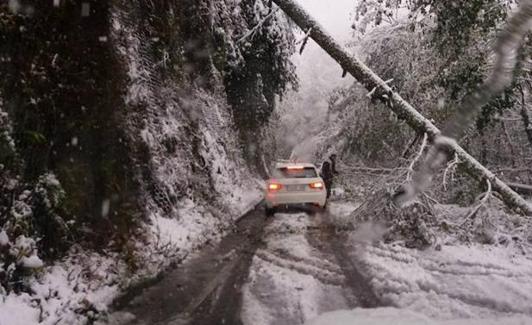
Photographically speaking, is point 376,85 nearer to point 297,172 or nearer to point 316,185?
point 316,185

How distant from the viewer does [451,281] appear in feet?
26.8

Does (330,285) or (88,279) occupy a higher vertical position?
(88,279)

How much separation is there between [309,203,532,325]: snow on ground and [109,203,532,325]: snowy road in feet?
0.05

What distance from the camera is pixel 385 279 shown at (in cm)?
821

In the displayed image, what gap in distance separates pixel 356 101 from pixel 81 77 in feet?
39.8

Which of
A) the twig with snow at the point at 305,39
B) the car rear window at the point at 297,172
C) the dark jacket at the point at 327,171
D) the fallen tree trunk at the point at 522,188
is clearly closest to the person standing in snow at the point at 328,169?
the dark jacket at the point at 327,171

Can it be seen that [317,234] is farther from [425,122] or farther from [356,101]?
[356,101]

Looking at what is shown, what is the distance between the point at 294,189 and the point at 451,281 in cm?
721

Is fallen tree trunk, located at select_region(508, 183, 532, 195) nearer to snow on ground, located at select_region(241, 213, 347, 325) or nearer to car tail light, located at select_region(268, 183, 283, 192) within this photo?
car tail light, located at select_region(268, 183, 283, 192)

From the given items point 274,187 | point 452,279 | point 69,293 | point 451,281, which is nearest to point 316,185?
point 274,187

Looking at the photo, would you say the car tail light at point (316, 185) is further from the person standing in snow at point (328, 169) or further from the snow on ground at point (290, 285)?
the snow on ground at point (290, 285)

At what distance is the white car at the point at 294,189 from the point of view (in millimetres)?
15016

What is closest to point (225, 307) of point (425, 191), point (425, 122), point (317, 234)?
point (317, 234)

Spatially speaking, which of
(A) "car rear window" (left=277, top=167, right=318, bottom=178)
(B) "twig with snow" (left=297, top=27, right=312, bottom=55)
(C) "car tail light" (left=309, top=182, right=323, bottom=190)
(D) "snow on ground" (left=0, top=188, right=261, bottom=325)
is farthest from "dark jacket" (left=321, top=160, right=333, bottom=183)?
(D) "snow on ground" (left=0, top=188, right=261, bottom=325)
